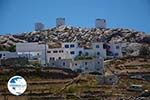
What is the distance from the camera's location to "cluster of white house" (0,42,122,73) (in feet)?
66.7

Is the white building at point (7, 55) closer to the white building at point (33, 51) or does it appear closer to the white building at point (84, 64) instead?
the white building at point (33, 51)

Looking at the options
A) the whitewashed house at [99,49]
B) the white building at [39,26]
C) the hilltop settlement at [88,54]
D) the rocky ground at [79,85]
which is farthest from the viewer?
the white building at [39,26]

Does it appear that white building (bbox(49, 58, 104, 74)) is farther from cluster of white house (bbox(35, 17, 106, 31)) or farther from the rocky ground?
cluster of white house (bbox(35, 17, 106, 31))

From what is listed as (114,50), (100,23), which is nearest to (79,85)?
(114,50)

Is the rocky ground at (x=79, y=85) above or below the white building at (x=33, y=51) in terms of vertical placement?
below

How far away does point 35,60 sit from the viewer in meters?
21.4

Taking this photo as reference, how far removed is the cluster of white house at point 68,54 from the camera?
20.3 m

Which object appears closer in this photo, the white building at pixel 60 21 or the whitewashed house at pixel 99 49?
the whitewashed house at pixel 99 49

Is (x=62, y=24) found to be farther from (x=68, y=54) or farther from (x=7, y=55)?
(x=7, y=55)

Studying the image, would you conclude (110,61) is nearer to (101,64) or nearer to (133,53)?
(101,64)

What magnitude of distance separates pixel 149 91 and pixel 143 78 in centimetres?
253

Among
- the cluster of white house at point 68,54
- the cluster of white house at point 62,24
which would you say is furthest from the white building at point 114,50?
the cluster of white house at point 62,24

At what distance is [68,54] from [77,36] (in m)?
6.06

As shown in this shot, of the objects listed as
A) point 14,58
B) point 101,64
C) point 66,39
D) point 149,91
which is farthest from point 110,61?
point 66,39
